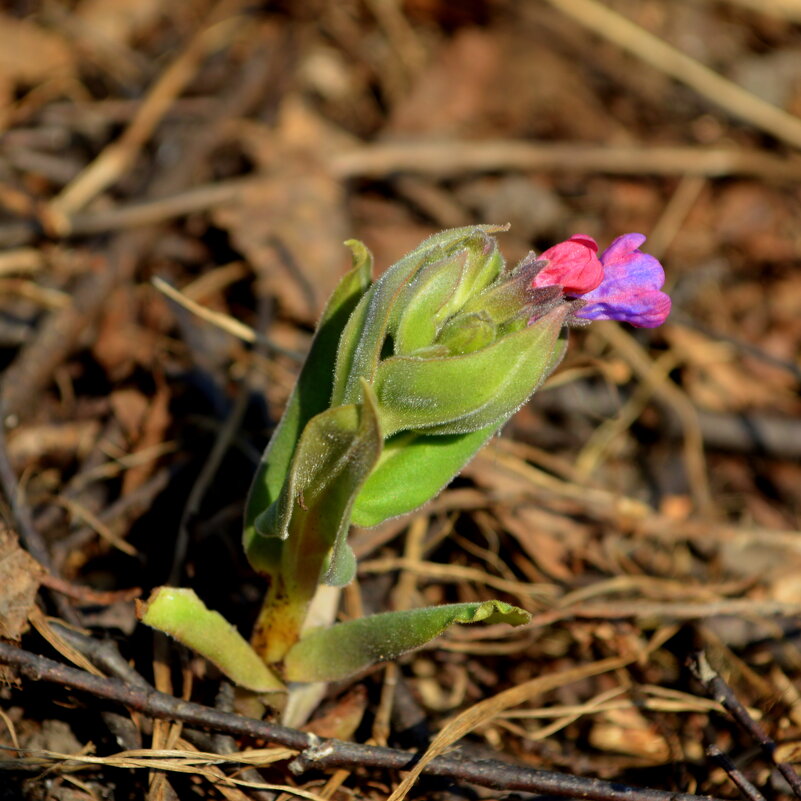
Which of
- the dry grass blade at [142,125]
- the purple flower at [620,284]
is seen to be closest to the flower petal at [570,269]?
the purple flower at [620,284]

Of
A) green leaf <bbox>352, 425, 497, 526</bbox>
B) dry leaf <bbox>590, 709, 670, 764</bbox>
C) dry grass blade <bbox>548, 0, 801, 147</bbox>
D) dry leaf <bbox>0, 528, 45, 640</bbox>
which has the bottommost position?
dry leaf <bbox>590, 709, 670, 764</bbox>

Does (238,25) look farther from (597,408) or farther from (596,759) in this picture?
(596,759)

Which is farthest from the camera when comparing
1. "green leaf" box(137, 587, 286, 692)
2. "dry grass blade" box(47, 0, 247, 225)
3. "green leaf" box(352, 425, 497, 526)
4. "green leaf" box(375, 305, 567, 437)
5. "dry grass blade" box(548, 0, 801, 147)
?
"dry grass blade" box(548, 0, 801, 147)

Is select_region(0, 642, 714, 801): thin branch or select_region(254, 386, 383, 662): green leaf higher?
select_region(254, 386, 383, 662): green leaf

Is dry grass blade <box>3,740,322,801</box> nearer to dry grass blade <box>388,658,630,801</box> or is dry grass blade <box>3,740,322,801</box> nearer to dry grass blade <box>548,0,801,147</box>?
dry grass blade <box>388,658,630,801</box>

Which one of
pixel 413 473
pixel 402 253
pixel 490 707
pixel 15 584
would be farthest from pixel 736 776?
pixel 402 253

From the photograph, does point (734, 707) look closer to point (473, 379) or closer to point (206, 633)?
point (473, 379)

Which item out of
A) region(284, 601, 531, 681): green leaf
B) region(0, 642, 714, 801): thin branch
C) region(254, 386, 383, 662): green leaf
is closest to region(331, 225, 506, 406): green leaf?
region(254, 386, 383, 662): green leaf

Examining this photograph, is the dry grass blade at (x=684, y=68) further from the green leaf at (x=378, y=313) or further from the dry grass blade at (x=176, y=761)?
the dry grass blade at (x=176, y=761)
